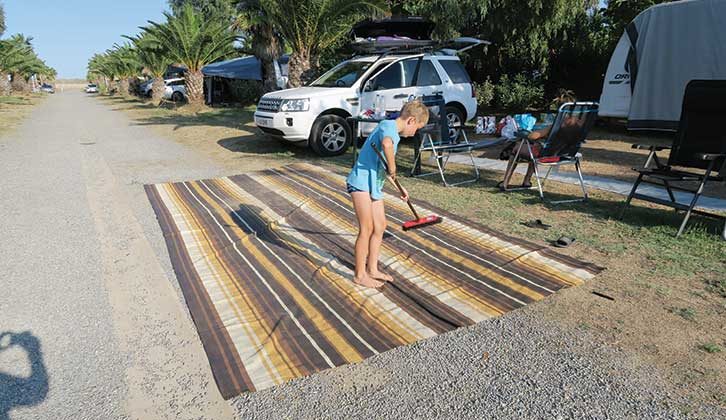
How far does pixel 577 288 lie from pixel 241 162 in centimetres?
693

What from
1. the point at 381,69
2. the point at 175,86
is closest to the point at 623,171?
the point at 381,69

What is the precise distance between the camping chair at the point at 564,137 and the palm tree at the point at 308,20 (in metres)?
7.99

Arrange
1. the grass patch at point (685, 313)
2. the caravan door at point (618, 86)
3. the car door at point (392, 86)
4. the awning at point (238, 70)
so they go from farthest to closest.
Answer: the awning at point (238, 70), the caravan door at point (618, 86), the car door at point (392, 86), the grass patch at point (685, 313)

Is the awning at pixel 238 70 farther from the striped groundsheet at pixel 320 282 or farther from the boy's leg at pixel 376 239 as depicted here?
the boy's leg at pixel 376 239

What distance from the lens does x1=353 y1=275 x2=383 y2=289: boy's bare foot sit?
3695 mm

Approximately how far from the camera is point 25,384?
8.50ft

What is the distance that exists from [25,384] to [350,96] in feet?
25.4

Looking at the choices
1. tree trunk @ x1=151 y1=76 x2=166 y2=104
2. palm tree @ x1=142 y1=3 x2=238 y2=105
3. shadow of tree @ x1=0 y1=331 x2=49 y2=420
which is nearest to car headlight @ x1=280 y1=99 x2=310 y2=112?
shadow of tree @ x1=0 y1=331 x2=49 y2=420

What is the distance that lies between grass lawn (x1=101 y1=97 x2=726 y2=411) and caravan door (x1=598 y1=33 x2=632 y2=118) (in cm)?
311

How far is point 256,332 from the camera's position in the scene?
3082 mm

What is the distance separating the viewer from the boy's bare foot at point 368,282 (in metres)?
3.70

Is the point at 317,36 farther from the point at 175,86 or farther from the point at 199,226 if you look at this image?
the point at 175,86

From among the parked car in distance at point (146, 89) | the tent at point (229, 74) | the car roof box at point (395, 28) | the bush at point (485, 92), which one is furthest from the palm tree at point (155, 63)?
the car roof box at point (395, 28)

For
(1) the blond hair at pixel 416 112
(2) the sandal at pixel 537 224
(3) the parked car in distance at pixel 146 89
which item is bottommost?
(2) the sandal at pixel 537 224
